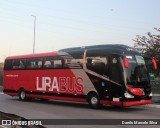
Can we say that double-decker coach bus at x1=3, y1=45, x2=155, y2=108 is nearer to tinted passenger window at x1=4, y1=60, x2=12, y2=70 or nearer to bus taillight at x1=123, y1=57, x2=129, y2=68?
bus taillight at x1=123, y1=57, x2=129, y2=68

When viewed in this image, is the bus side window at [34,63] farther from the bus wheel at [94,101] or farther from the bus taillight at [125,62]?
the bus taillight at [125,62]

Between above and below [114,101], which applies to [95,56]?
above

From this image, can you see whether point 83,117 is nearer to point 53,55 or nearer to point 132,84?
point 132,84

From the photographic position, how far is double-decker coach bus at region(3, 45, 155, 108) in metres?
17.0

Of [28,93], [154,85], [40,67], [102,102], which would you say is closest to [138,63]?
[102,102]

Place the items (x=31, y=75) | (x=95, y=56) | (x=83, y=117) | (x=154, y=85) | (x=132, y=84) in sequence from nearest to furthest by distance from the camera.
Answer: (x=83, y=117) < (x=132, y=84) < (x=95, y=56) < (x=31, y=75) < (x=154, y=85)

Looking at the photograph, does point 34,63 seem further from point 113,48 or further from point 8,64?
point 113,48

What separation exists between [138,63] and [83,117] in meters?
4.76

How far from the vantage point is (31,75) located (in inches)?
922

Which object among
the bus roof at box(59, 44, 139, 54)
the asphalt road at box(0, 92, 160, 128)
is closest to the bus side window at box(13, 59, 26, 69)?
the bus roof at box(59, 44, 139, 54)

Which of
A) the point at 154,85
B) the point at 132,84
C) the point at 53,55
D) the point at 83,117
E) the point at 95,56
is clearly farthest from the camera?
the point at 154,85

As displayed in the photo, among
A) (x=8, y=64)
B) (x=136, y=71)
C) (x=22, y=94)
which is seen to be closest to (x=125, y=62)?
(x=136, y=71)

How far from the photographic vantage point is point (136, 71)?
1752cm

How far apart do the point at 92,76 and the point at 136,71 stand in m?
2.33
